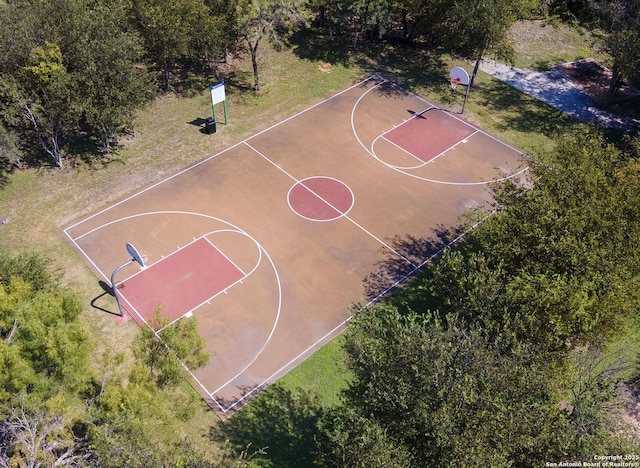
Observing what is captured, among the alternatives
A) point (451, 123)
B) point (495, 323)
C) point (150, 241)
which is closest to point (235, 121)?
point (150, 241)

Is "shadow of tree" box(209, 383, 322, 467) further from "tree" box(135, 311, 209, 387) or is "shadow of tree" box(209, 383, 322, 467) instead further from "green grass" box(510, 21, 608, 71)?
"green grass" box(510, 21, 608, 71)

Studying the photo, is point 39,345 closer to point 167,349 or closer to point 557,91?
point 167,349

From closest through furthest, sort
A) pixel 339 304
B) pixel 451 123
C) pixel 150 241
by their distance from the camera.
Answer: pixel 339 304 → pixel 150 241 → pixel 451 123

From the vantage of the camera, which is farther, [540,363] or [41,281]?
[41,281]

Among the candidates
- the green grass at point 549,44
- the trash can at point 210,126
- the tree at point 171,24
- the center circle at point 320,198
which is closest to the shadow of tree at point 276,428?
the center circle at point 320,198

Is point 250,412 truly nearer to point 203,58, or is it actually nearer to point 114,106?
point 114,106

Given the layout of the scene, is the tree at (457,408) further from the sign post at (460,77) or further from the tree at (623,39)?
the tree at (623,39)
